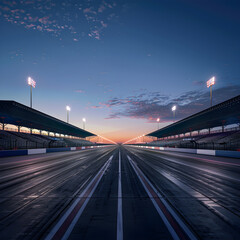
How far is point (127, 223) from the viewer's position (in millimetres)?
3260

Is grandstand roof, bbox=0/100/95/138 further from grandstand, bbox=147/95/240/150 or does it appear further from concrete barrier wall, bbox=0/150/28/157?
grandstand, bbox=147/95/240/150

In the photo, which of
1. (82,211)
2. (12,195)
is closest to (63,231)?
(82,211)

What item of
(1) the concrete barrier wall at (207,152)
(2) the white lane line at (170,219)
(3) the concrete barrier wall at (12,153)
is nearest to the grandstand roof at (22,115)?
(3) the concrete barrier wall at (12,153)

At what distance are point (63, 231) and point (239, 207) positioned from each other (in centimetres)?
470

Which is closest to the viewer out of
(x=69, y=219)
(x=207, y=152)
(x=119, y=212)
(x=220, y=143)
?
(x=69, y=219)

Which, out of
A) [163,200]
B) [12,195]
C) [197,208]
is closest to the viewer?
[197,208]

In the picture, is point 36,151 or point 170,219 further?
point 36,151

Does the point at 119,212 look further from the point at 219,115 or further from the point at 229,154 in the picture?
the point at 219,115

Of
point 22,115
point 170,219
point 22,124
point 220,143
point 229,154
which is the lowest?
point 229,154

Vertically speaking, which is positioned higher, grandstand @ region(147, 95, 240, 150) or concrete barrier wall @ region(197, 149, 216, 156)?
grandstand @ region(147, 95, 240, 150)

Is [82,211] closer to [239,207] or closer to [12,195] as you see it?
[12,195]

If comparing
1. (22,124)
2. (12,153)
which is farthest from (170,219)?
(22,124)

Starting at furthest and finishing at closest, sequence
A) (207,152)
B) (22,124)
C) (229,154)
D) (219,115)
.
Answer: (22,124) → (219,115) → (207,152) → (229,154)

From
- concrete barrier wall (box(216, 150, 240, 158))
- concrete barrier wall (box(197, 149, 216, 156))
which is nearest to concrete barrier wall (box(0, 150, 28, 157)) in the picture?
concrete barrier wall (box(197, 149, 216, 156))
